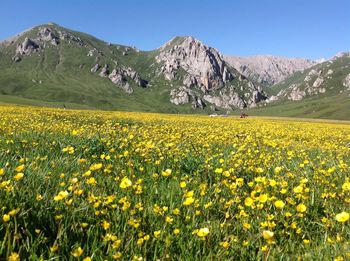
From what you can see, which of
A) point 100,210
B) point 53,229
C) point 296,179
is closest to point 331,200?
point 296,179

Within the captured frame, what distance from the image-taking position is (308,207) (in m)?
5.14

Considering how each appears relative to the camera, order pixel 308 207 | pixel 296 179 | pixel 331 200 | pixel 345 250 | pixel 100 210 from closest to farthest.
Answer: pixel 345 250 → pixel 100 210 → pixel 308 207 → pixel 331 200 → pixel 296 179

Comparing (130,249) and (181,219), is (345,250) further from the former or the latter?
(130,249)

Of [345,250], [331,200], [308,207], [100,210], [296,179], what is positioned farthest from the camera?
[296,179]

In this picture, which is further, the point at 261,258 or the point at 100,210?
the point at 100,210

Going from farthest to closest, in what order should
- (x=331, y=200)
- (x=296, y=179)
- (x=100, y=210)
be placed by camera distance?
(x=296, y=179) < (x=331, y=200) < (x=100, y=210)

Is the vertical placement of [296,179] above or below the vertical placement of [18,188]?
below

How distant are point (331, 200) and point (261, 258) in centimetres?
268

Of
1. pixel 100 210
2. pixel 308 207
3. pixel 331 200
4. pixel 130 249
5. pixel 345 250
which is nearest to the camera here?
pixel 130 249

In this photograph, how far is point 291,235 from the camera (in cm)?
401

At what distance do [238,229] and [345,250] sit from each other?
3.59 ft

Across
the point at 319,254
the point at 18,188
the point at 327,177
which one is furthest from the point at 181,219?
the point at 327,177

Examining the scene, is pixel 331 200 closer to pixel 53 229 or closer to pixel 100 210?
pixel 100 210

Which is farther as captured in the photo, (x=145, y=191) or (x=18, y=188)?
(x=145, y=191)
